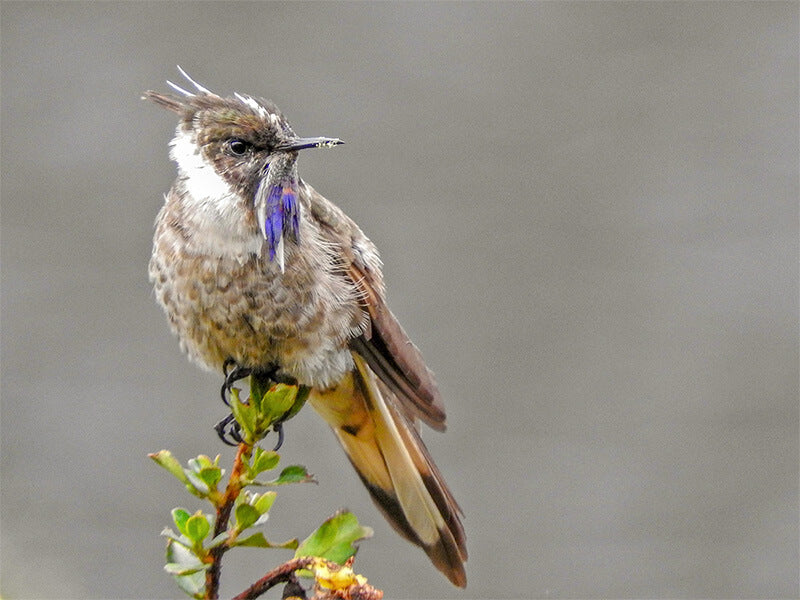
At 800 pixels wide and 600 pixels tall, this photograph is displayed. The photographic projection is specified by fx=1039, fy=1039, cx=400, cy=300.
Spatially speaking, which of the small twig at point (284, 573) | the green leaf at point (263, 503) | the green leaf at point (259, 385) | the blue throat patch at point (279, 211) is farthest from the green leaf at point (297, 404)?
the blue throat patch at point (279, 211)

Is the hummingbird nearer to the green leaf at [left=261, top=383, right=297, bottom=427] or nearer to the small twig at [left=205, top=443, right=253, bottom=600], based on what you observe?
the green leaf at [left=261, top=383, right=297, bottom=427]

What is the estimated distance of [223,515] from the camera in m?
1.00

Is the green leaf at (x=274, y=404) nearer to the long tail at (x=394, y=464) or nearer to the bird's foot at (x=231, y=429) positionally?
the bird's foot at (x=231, y=429)

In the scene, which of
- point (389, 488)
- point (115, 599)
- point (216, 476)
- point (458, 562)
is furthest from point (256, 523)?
point (115, 599)

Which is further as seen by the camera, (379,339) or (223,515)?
(379,339)

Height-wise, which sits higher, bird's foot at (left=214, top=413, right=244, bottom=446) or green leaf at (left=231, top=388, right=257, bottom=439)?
bird's foot at (left=214, top=413, right=244, bottom=446)

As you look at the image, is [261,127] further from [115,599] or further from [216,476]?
[115,599]

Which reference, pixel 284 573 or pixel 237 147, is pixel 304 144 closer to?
pixel 237 147

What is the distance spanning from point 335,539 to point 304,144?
0.81 m

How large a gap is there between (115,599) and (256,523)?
2.56 meters

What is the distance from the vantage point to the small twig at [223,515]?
0.93 meters

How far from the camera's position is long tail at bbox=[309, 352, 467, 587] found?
5.85ft

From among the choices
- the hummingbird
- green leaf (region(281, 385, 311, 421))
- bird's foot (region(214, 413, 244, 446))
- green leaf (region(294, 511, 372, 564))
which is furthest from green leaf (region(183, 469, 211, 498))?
the hummingbird

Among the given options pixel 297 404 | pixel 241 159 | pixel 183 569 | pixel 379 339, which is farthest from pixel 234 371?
pixel 183 569
